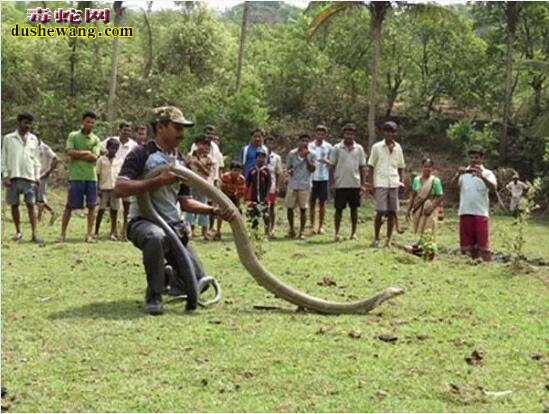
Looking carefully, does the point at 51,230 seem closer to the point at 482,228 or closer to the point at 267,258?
the point at 267,258

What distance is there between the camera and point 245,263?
6.73 meters

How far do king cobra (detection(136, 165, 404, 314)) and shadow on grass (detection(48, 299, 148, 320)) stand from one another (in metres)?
0.50

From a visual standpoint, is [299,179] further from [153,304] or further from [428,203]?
[153,304]

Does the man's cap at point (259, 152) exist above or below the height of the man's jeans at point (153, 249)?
above

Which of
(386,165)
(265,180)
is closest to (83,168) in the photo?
(265,180)

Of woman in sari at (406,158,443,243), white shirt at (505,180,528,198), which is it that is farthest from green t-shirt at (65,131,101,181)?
white shirt at (505,180,528,198)

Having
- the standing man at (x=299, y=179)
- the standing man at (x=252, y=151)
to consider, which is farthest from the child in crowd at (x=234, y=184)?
the standing man at (x=299, y=179)

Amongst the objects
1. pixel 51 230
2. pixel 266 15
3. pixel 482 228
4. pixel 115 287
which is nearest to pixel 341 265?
pixel 482 228

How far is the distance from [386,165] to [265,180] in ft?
7.01

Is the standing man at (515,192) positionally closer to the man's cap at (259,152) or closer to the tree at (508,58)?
the tree at (508,58)

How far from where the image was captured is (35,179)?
439 inches

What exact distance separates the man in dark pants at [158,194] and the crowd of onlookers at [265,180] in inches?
146

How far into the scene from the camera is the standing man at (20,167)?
1086 cm

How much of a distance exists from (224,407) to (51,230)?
Result: 9967 mm
